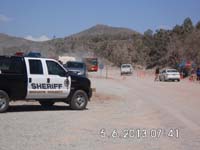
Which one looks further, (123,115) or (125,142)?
(123,115)

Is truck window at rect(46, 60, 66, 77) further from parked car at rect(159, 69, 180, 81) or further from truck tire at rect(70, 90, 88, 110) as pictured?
parked car at rect(159, 69, 180, 81)

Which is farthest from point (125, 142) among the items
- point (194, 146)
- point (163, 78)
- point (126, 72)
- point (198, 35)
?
point (198, 35)

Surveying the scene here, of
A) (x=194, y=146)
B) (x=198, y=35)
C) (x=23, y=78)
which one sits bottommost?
(x=194, y=146)

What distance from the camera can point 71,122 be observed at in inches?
613

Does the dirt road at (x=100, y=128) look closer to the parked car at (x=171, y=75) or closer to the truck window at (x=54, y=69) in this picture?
the truck window at (x=54, y=69)

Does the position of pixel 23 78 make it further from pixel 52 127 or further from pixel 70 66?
pixel 70 66

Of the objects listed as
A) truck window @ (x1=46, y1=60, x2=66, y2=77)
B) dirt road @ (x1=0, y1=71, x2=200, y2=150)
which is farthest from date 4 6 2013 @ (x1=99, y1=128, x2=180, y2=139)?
truck window @ (x1=46, y1=60, x2=66, y2=77)

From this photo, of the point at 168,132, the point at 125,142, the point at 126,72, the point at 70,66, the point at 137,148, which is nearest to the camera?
the point at 137,148

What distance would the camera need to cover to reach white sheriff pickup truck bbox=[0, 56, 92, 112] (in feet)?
58.2

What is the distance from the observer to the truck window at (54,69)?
62.8 feet

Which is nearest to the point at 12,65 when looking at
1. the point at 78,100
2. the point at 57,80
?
the point at 57,80

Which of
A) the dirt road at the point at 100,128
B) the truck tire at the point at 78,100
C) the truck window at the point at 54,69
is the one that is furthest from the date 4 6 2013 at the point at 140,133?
the truck tire at the point at 78,100

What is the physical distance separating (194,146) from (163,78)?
157ft

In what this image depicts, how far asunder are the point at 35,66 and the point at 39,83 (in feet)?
2.11
